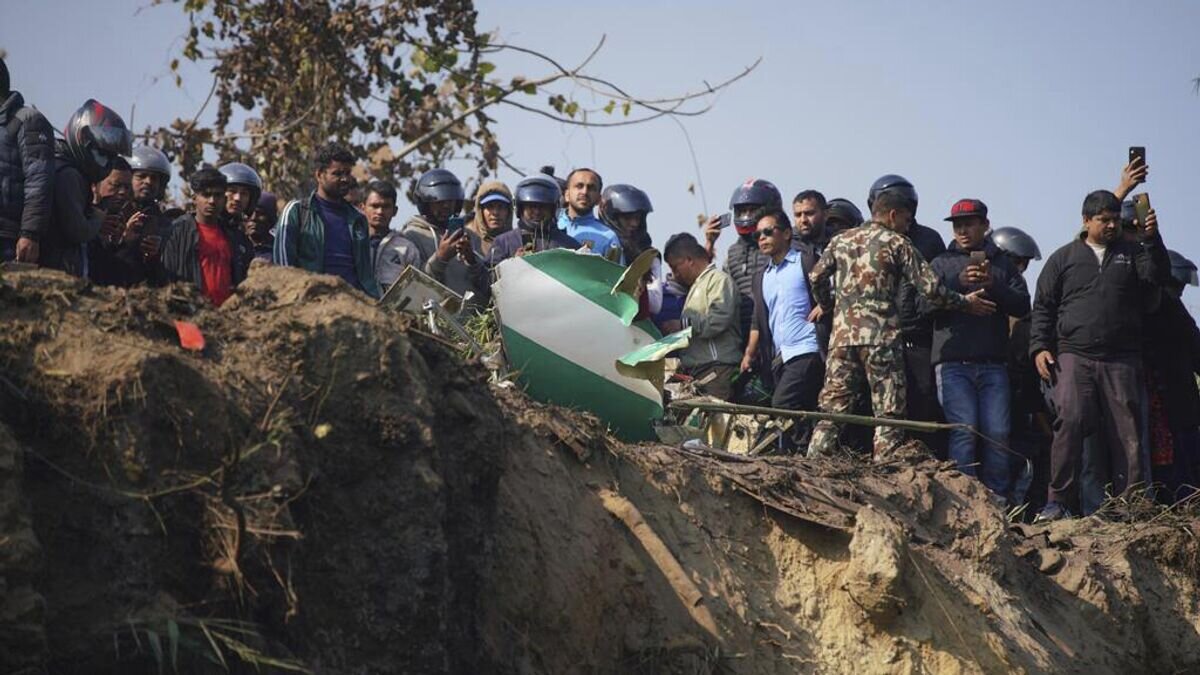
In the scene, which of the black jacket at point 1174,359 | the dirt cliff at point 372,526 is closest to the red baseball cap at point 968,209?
the black jacket at point 1174,359

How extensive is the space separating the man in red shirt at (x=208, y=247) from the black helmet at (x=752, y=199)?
13.2ft

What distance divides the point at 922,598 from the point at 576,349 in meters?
2.16

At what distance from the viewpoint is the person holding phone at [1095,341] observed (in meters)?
10.9

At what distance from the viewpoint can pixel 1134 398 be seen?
35.8 ft

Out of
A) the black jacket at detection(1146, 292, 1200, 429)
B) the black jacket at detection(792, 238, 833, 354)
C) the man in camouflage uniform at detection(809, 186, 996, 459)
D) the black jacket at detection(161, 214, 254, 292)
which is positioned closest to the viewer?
the black jacket at detection(161, 214, 254, 292)

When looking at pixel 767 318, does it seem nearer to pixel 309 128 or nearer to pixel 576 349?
pixel 576 349

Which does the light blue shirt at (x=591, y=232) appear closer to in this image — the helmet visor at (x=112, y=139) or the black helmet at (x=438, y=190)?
the black helmet at (x=438, y=190)

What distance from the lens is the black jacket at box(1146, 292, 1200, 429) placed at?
38.4ft

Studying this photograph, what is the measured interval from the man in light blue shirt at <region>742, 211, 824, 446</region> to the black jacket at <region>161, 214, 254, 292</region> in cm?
363

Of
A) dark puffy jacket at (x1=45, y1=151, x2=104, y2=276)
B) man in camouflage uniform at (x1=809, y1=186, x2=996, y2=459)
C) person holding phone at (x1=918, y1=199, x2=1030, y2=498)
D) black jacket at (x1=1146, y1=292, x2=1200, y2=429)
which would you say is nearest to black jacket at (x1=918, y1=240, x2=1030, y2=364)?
person holding phone at (x1=918, y1=199, x2=1030, y2=498)

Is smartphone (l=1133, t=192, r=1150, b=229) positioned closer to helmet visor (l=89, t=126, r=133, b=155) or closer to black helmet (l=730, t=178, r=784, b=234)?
black helmet (l=730, t=178, r=784, b=234)

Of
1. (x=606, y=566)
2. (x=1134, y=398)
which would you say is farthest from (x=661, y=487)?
(x=1134, y=398)

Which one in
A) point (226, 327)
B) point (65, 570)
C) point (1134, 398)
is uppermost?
point (1134, 398)

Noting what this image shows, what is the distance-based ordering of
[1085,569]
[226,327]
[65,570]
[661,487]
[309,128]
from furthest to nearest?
[309,128], [1085,569], [661,487], [226,327], [65,570]
